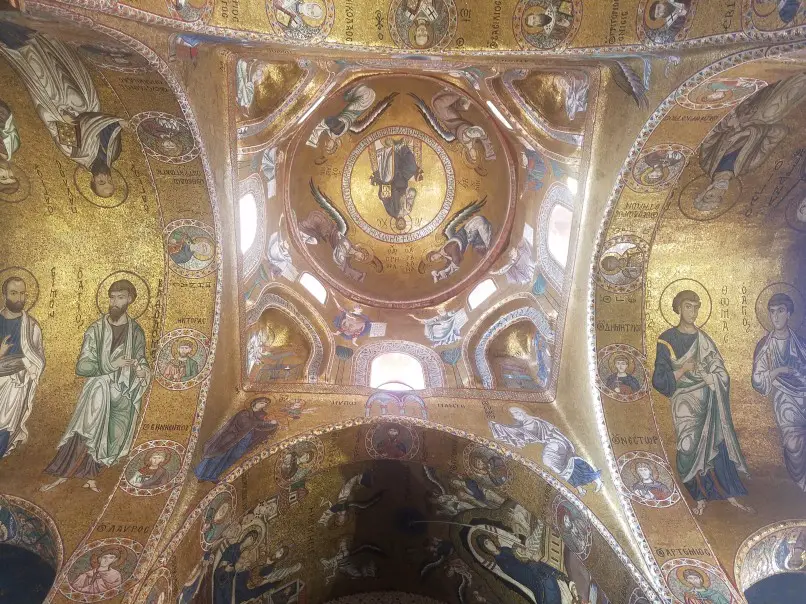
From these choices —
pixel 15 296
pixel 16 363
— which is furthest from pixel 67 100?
pixel 16 363

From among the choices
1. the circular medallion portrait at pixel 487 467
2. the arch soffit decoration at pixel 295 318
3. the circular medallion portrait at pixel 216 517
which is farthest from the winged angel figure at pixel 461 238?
the circular medallion portrait at pixel 216 517

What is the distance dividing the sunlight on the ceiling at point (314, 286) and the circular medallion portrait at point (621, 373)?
5.39 metres

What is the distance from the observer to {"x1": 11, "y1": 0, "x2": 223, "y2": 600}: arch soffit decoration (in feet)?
20.2

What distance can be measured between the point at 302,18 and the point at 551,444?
277 inches


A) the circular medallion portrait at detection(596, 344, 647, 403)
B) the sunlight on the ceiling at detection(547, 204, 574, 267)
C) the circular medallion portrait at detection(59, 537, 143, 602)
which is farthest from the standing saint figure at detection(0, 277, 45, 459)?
the circular medallion portrait at detection(596, 344, 647, 403)

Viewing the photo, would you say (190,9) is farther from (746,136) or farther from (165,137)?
(746,136)

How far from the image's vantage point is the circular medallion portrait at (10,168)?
7.85 m

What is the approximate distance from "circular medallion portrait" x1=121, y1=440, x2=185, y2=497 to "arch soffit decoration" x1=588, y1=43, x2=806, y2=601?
6186mm

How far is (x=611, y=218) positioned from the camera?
9.13 m

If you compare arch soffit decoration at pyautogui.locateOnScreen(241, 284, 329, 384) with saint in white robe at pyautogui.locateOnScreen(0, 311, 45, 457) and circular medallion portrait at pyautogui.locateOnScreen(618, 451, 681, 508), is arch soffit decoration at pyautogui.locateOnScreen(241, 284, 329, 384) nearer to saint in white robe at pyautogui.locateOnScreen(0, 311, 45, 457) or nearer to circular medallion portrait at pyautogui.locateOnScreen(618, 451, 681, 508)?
saint in white robe at pyautogui.locateOnScreen(0, 311, 45, 457)

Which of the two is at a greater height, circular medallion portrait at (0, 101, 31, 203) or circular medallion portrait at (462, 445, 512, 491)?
circular medallion portrait at (0, 101, 31, 203)

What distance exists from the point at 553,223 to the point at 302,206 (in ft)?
16.0

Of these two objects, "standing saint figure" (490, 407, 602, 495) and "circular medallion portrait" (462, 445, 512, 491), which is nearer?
"standing saint figure" (490, 407, 602, 495)

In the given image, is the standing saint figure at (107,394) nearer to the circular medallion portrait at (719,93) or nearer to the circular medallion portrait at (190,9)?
the circular medallion portrait at (190,9)
